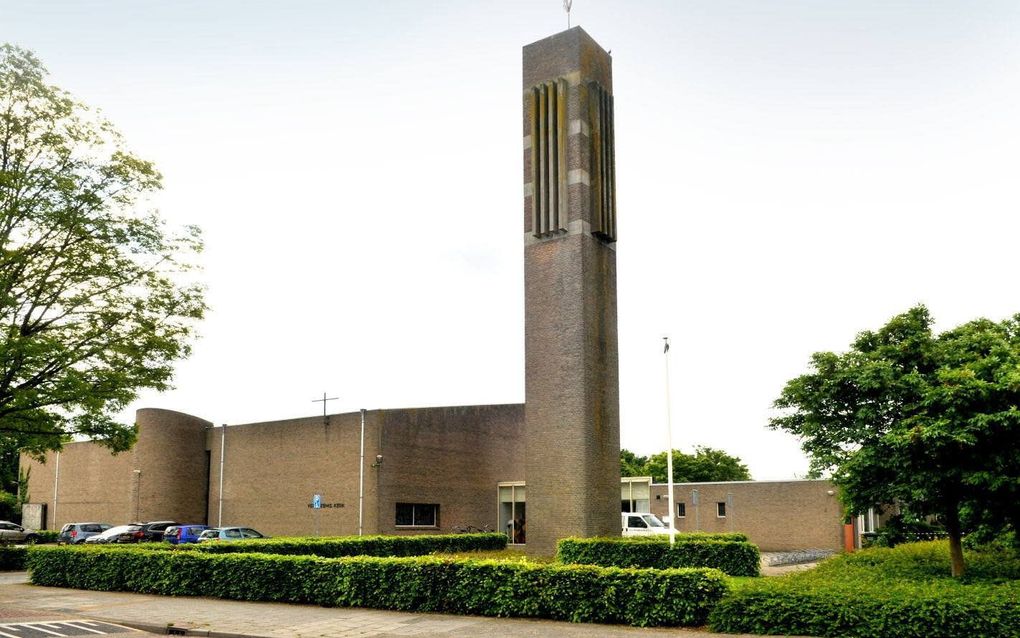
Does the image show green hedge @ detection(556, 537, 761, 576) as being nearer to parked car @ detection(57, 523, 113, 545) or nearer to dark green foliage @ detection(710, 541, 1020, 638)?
dark green foliage @ detection(710, 541, 1020, 638)

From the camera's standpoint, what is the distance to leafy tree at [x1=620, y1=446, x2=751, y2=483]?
90812 mm

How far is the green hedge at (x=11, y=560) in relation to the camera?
3347 centimetres

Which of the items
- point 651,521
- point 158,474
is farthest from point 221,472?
point 651,521

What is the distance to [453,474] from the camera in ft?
150

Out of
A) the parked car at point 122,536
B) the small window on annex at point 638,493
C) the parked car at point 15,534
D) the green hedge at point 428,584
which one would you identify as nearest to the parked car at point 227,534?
the parked car at point 122,536

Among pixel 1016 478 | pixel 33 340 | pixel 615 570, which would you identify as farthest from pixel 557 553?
pixel 33 340

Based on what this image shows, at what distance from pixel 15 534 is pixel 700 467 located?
63433 millimetres

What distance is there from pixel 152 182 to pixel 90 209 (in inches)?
99.1

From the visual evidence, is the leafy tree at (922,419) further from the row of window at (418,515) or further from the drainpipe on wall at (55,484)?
the drainpipe on wall at (55,484)

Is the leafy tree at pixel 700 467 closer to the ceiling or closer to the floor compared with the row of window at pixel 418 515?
closer to the ceiling

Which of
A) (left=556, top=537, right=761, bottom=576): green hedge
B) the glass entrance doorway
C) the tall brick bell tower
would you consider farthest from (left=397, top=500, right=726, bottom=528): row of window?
(left=556, top=537, right=761, bottom=576): green hedge

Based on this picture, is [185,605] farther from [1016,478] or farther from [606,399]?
[1016,478]

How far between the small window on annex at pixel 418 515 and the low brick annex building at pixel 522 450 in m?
0.07

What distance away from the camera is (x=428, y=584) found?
19.2 metres
